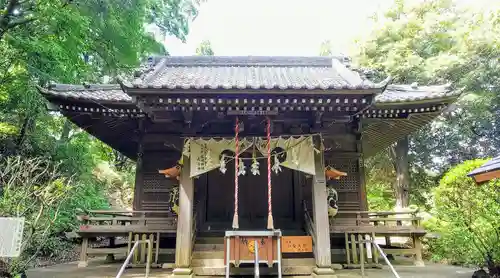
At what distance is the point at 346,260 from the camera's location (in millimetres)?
A: 7133

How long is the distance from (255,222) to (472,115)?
12328mm

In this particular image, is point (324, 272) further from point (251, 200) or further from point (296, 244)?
point (251, 200)

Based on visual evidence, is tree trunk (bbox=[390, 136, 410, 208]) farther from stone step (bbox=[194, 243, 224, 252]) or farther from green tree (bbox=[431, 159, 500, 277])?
stone step (bbox=[194, 243, 224, 252])

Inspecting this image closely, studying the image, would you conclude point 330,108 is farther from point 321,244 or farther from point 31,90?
point 31,90

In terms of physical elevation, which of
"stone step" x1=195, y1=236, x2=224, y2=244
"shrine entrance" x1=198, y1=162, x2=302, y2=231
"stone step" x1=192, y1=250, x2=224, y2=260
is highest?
"shrine entrance" x1=198, y1=162, x2=302, y2=231

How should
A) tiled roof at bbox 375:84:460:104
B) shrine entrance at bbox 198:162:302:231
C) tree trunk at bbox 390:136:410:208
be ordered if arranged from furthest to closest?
tree trunk at bbox 390:136:410:208, shrine entrance at bbox 198:162:302:231, tiled roof at bbox 375:84:460:104

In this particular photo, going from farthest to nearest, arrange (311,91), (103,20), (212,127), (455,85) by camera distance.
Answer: (455,85), (103,20), (212,127), (311,91)

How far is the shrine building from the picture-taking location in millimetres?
5605

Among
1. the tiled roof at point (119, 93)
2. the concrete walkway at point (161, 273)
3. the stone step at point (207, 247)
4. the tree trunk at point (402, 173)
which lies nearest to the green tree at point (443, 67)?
the tree trunk at point (402, 173)

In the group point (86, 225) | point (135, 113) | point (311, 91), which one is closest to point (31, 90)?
point (135, 113)

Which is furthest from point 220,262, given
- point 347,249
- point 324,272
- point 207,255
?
point 347,249

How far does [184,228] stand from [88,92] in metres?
3.79

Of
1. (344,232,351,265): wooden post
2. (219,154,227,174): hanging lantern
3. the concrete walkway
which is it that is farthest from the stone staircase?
(219,154,227,174): hanging lantern

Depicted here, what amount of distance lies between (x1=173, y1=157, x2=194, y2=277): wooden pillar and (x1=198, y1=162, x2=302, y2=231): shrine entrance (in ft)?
5.11
